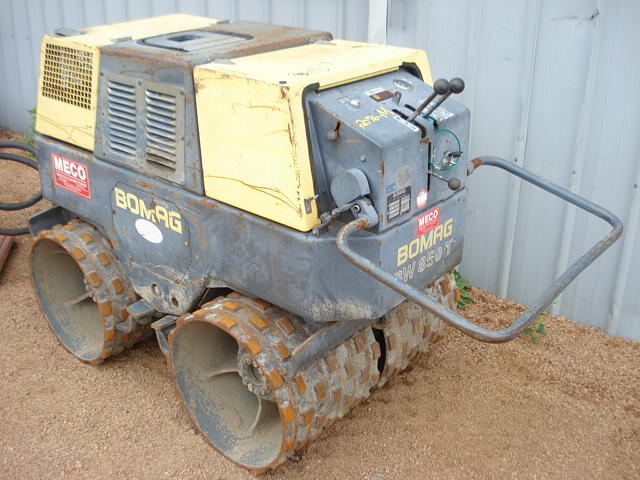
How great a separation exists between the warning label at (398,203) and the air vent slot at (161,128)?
100cm

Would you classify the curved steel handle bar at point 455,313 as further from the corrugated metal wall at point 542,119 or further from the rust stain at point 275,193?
the corrugated metal wall at point 542,119

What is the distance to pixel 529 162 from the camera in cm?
438

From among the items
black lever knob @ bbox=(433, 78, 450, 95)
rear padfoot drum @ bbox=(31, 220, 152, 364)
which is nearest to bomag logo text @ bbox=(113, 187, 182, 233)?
rear padfoot drum @ bbox=(31, 220, 152, 364)

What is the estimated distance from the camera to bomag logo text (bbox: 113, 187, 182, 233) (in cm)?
336

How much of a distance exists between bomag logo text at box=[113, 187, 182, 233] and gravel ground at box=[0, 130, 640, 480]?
1001 mm

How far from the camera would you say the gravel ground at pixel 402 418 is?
11.2 feet

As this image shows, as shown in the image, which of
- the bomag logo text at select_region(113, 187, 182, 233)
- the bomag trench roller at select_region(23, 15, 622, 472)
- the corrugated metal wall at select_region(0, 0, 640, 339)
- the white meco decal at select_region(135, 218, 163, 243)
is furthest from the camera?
the corrugated metal wall at select_region(0, 0, 640, 339)

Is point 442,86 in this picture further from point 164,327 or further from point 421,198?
point 164,327

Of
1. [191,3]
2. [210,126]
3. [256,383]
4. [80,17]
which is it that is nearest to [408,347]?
[256,383]

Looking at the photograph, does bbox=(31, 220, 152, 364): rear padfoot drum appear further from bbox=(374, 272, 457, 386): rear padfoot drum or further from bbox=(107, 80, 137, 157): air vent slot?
bbox=(374, 272, 457, 386): rear padfoot drum

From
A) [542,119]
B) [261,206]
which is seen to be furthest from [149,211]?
[542,119]

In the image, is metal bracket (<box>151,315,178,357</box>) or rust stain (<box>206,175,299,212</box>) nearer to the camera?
rust stain (<box>206,175,299,212</box>)

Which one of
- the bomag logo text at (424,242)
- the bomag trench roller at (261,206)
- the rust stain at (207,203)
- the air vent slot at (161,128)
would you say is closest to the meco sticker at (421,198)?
the bomag trench roller at (261,206)

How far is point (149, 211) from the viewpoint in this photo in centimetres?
346
